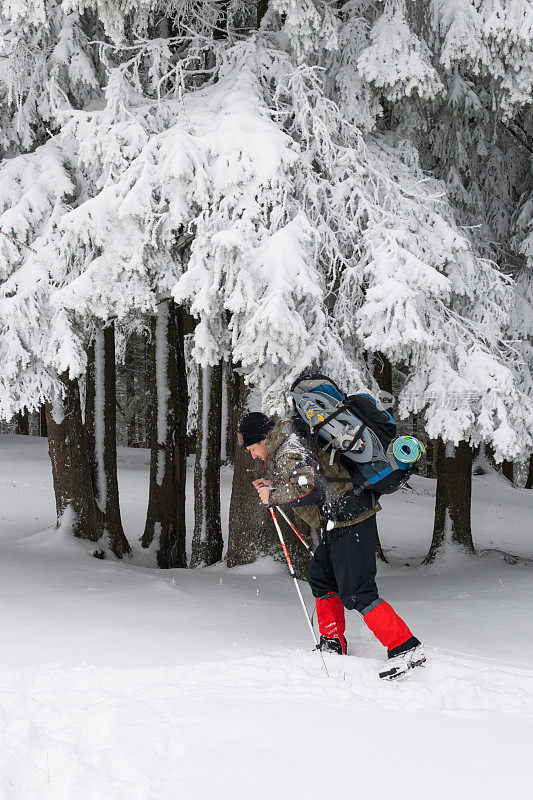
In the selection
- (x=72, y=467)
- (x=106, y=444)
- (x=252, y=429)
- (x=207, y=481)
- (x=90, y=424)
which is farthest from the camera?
(x=207, y=481)

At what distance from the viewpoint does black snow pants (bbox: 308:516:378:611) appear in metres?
4.44

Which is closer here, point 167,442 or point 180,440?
point 167,442

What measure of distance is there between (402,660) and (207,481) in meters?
6.77

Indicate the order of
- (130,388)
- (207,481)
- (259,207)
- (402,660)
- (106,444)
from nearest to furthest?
(402,660) → (259,207) → (106,444) → (207,481) → (130,388)

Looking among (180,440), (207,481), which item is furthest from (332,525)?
(180,440)

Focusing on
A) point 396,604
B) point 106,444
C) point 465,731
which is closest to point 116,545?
point 106,444

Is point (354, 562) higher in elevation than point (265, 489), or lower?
lower

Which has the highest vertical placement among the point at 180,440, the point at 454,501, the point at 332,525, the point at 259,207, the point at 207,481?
the point at 259,207

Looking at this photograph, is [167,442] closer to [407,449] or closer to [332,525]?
[332,525]

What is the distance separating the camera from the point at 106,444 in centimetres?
1009

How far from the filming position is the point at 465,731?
11.3 feet

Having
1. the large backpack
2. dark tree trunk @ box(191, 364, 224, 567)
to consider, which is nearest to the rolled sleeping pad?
the large backpack

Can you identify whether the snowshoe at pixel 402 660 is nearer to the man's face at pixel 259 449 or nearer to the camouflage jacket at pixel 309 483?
the camouflage jacket at pixel 309 483

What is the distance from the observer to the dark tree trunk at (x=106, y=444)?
385 inches
